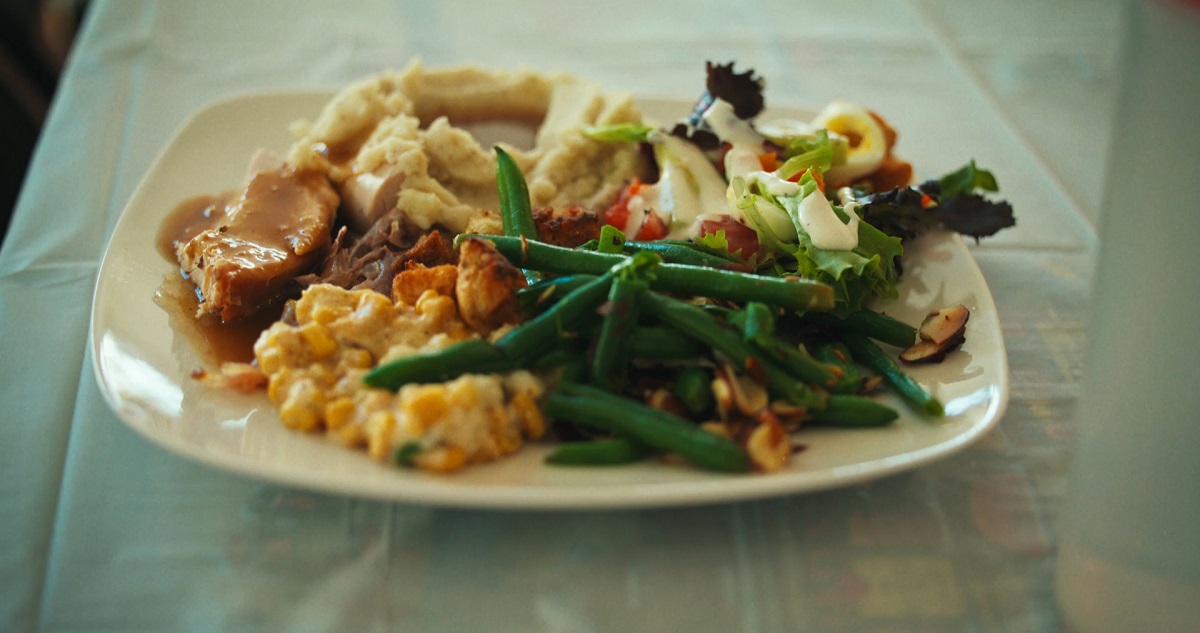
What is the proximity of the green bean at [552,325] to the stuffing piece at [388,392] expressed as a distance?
0.20ft

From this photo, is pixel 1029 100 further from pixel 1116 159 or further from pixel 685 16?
pixel 1116 159

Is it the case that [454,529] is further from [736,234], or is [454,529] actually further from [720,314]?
[736,234]

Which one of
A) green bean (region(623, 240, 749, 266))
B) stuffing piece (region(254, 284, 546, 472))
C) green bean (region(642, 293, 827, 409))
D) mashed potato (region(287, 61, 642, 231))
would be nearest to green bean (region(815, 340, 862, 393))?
green bean (region(642, 293, 827, 409))

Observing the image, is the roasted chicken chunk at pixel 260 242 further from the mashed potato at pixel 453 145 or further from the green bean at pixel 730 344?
the green bean at pixel 730 344

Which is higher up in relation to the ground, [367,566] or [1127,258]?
[1127,258]

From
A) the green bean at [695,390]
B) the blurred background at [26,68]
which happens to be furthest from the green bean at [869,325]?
the blurred background at [26,68]

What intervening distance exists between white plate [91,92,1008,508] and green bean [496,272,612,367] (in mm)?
249

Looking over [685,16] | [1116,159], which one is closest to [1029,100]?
[685,16]

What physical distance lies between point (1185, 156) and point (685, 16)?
4141 millimetres

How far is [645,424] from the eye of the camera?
2123 millimetres

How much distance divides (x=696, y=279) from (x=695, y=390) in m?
0.37

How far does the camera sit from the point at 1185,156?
5.42 ft

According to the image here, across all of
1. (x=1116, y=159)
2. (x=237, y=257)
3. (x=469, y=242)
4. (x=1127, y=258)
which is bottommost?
(x=237, y=257)

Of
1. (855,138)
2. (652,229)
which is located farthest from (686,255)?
(855,138)
